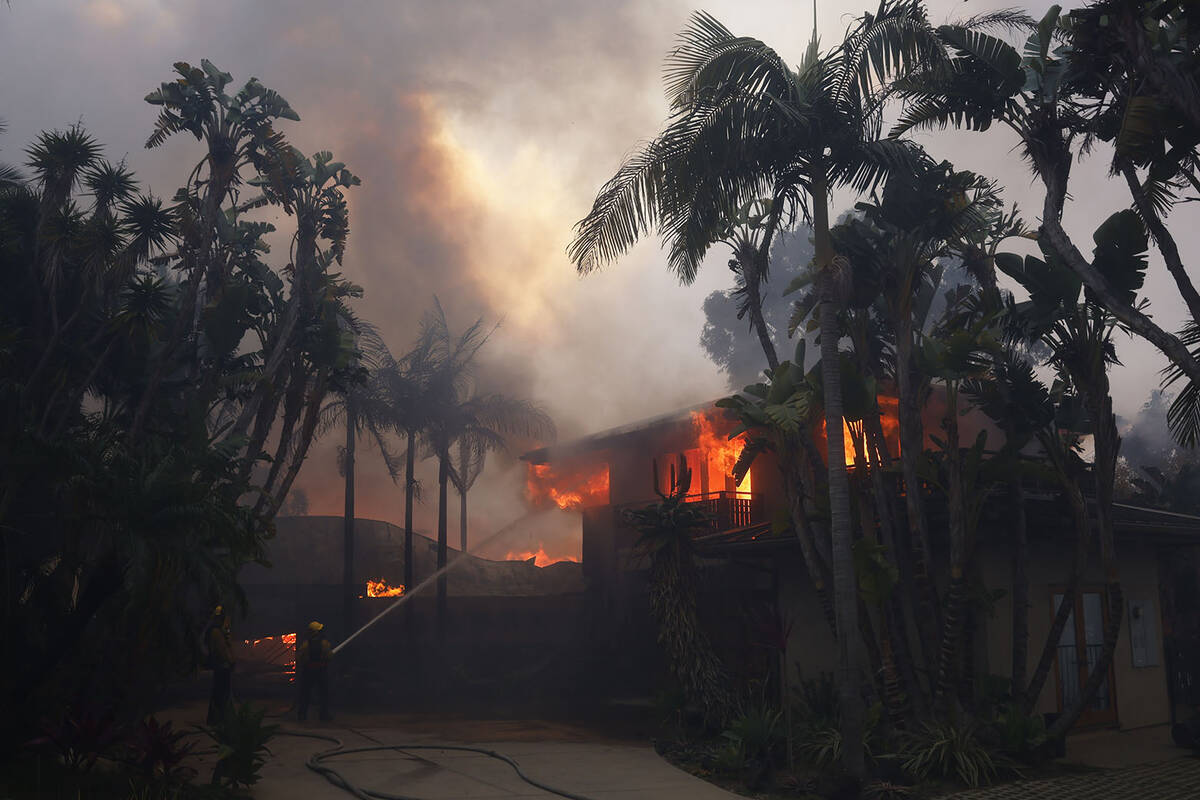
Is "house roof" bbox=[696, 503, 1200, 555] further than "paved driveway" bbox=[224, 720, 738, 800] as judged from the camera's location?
Yes

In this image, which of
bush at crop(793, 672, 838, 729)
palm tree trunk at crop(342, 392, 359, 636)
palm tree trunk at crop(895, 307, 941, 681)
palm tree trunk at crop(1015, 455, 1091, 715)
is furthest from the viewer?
palm tree trunk at crop(342, 392, 359, 636)

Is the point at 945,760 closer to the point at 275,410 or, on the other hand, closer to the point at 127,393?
the point at 275,410

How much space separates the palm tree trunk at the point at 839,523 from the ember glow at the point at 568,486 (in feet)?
68.5

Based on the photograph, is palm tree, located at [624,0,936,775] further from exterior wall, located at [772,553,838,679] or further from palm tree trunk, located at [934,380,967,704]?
exterior wall, located at [772,553,838,679]

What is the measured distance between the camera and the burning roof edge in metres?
26.5

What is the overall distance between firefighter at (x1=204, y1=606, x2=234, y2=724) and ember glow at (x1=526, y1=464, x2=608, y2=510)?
18.1 metres

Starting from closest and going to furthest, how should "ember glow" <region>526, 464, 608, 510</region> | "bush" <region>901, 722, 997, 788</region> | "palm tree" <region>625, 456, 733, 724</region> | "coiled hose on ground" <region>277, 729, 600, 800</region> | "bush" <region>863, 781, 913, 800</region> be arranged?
"coiled hose on ground" <region>277, 729, 600, 800</region>
"bush" <region>863, 781, 913, 800</region>
"bush" <region>901, 722, 997, 788</region>
"palm tree" <region>625, 456, 733, 724</region>
"ember glow" <region>526, 464, 608, 510</region>

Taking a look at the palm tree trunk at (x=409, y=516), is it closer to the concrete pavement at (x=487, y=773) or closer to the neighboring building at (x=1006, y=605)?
the neighboring building at (x=1006, y=605)

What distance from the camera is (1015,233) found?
13.9 metres

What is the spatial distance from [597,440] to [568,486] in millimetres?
6183

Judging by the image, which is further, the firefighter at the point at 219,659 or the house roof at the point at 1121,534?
the house roof at the point at 1121,534

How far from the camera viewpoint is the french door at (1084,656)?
49.8 ft

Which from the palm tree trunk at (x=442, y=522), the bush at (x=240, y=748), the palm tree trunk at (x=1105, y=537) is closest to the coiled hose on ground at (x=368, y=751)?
the bush at (x=240, y=748)

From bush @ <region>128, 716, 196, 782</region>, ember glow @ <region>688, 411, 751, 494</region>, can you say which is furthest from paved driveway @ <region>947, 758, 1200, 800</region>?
ember glow @ <region>688, 411, 751, 494</region>
